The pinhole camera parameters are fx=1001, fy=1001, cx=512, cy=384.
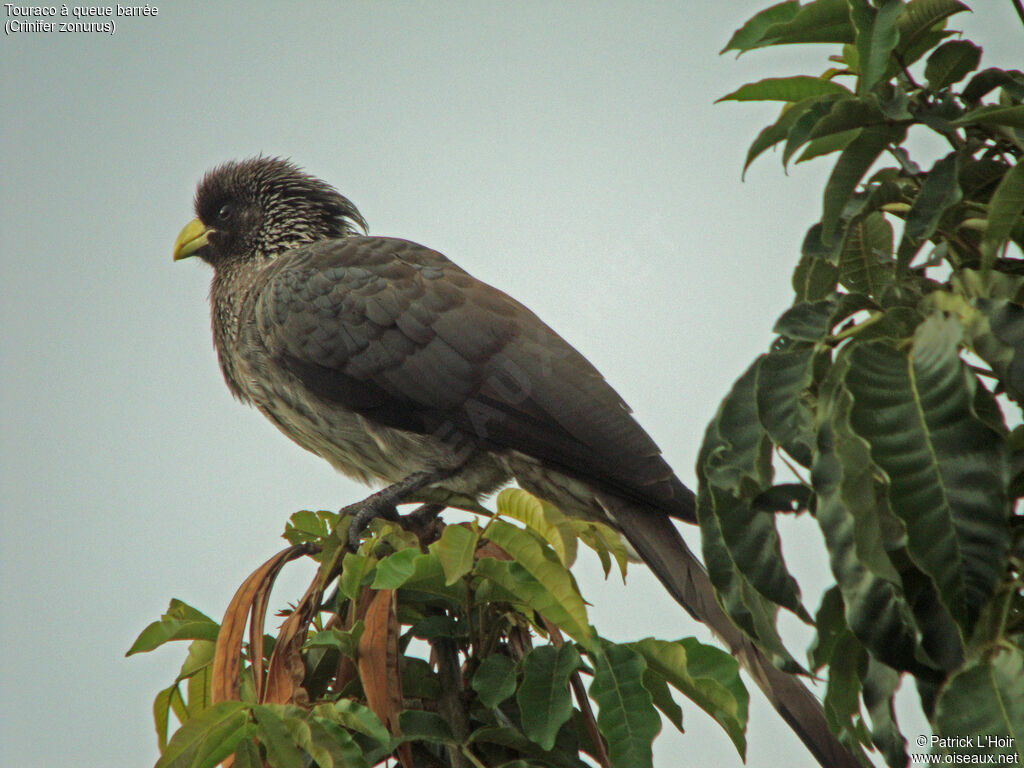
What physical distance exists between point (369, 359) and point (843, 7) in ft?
6.47

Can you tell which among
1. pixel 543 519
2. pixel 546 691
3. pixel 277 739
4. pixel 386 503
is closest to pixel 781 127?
pixel 543 519

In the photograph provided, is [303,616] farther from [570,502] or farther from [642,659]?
[570,502]

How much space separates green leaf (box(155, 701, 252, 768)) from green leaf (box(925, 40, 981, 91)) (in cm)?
140

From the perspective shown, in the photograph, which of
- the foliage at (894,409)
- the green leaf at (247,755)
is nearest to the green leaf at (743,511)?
the foliage at (894,409)

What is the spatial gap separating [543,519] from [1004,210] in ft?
2.59

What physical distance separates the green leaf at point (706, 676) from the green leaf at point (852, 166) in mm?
694

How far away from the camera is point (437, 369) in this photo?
9.93ft

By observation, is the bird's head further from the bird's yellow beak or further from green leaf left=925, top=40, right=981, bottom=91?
Answer: green leaf left=925, top=40, right=981, bottom=91

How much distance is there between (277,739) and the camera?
1530 millimetres

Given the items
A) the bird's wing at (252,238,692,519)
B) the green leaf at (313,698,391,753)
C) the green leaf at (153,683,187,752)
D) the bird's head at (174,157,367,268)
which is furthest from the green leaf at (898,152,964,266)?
the bird's head at (174,157,367,268)

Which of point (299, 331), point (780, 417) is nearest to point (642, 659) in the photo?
point (780, 417)

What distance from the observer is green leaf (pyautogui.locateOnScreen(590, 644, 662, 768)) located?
146 centimetres

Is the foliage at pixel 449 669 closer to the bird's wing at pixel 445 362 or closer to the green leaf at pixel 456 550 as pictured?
the green leaf at pixel 456 550

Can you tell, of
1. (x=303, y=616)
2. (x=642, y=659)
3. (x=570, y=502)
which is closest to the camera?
(x=642, y=659)
